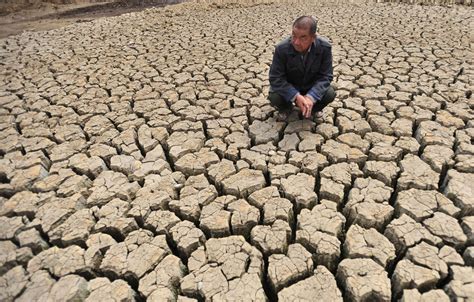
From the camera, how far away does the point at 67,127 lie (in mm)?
2934

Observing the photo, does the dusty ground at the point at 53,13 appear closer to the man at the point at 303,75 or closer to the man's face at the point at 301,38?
the man at the point at 303,75

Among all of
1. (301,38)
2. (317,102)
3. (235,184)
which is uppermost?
(301,38)

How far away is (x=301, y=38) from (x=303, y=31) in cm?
5

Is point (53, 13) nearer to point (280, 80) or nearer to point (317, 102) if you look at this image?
point (280, 80)

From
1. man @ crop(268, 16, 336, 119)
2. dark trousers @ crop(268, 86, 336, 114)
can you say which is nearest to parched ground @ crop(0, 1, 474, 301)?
dark trousers @ crop(268, 86, 336, 114)

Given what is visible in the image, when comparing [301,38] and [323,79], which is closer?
[301,38]

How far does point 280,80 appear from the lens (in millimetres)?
2631

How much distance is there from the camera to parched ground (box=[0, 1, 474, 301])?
1.60 m

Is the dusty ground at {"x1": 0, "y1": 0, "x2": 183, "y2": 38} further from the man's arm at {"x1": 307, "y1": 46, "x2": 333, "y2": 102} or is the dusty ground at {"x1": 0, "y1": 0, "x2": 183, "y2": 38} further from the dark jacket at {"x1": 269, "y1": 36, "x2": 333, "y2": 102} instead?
the man's arm at {"x1": 307, "y1": 46, "x2": 333, "y2": 102}

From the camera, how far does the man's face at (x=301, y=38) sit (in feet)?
7.29

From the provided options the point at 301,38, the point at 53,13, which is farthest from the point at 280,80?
the point at 53,13

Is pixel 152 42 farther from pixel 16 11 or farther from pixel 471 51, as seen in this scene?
pixel 16 11

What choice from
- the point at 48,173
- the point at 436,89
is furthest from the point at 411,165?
the point at 48,173

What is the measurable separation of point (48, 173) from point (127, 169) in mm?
602
